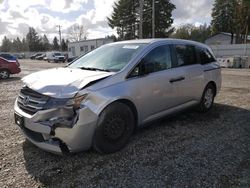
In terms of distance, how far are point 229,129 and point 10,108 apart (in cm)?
532

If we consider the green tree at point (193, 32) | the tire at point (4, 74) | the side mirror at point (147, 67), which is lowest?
the tire at point (4, 74)

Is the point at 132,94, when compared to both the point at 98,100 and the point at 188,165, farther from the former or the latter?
the point at 188,165

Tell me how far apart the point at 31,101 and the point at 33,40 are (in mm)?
105385

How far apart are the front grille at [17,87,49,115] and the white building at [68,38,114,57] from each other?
140ft

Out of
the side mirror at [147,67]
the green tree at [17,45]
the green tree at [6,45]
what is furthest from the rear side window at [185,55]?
the green tree at [6,45]

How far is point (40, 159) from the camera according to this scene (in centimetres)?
Answer: 394

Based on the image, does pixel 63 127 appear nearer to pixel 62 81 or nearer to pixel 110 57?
pixel 62 81

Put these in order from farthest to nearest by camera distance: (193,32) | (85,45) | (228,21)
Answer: (193,32) → (228,21) → (85,45)

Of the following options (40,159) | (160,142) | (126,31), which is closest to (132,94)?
(160,142)

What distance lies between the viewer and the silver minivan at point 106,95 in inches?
144

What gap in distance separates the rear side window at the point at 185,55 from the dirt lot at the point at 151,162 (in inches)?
49.8

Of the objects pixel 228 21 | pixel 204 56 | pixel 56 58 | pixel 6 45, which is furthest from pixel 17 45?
pixel 204 56

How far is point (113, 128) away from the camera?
4.11 metres

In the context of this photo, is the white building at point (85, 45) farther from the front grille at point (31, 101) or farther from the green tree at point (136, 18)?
the front grille at point (31, 101)
